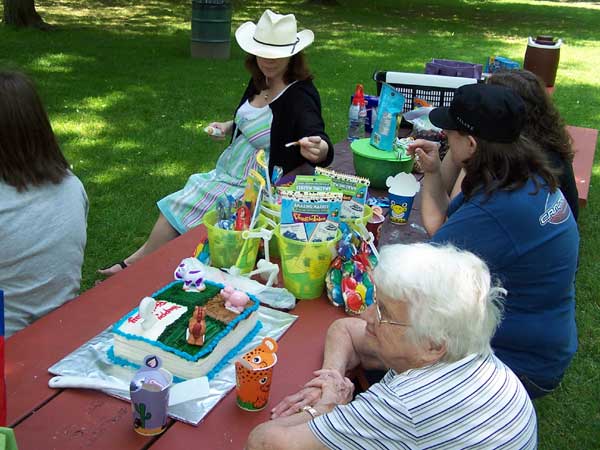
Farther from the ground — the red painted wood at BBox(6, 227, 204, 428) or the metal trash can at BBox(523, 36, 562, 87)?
the metal trash can at BBox(523, 36, 562, 87)

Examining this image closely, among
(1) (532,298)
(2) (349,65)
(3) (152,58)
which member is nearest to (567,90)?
(2) (349,65)

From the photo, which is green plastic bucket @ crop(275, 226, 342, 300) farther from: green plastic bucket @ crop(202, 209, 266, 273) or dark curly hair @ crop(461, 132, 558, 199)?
dark curly hair @ crop(461, 132, 558, 199)

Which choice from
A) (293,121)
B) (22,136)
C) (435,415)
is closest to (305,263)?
(435,415)

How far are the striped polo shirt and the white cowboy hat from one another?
210 cm

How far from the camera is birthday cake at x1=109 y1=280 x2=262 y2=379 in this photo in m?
1.69

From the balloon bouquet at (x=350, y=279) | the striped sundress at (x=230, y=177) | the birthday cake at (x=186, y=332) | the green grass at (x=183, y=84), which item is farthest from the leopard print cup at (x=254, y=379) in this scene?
the green grass at (x=183, y=84)

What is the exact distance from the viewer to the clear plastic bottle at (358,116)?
152 inches

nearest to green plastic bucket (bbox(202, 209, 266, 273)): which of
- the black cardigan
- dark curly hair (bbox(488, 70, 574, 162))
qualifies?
the black cardigan

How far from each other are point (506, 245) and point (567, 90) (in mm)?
7922

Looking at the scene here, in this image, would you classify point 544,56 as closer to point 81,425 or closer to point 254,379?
point 254,379

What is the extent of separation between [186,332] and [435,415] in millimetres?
717

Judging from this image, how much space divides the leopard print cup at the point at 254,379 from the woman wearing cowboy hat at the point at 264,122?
160cm

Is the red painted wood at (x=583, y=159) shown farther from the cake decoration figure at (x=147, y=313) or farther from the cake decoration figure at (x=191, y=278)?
the cake decoration figure at (x=147, y=313)

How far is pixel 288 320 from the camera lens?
6.75 ft
